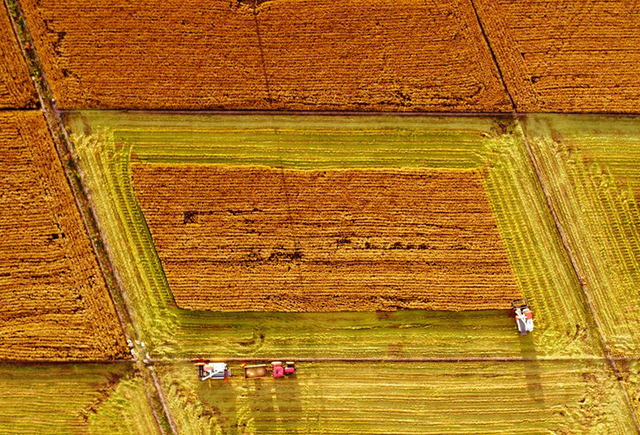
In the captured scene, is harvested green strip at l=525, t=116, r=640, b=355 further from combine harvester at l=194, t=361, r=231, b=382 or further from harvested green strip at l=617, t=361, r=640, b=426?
combine harvester at l=194, t=361, r=231, b=382

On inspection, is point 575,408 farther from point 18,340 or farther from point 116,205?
point 18,340

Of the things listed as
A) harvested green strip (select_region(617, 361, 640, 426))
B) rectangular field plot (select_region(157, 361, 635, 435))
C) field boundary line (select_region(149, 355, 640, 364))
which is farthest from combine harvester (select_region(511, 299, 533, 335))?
harvested green strip (select_region(617, 361, 640, 426))

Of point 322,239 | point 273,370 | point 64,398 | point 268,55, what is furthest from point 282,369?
point 268,55

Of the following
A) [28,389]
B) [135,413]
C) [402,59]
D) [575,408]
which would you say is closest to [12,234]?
[28,389]

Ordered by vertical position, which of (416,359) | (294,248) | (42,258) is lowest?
(416,359)

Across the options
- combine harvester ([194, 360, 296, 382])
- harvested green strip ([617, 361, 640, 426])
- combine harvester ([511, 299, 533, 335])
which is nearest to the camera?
combine harvester ([511, 299, 533, 335])

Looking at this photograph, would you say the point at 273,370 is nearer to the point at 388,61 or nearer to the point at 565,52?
the point at 388,61

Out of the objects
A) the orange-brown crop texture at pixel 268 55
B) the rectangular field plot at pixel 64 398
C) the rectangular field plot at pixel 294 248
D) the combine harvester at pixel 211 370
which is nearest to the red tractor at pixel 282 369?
the rectangular field plot at pixel 294 248
